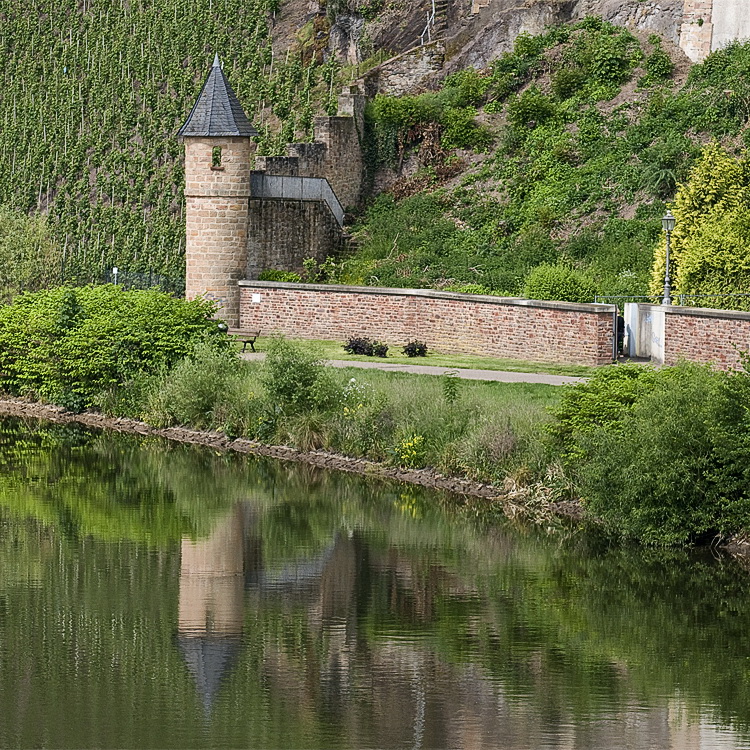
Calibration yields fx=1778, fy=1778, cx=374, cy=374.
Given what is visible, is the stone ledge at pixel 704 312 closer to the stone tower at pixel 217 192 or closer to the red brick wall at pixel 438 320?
the red brick wall at pixel 438 320

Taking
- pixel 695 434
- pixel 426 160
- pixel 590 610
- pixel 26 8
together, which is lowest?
pixel 590 610

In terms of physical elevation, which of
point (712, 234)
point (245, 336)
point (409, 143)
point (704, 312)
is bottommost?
point (245, 336)

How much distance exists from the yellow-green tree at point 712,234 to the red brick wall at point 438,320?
117 inches

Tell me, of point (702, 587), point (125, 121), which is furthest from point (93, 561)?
point (125, 121)

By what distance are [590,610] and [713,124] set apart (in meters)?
25.8

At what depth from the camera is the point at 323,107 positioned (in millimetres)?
54500

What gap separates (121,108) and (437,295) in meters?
24.0

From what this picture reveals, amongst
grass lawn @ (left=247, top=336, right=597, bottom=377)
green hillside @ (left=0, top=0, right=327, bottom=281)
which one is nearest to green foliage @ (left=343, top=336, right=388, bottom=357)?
grass lawn @ (left=247, top=336, right=597, bottom=377)

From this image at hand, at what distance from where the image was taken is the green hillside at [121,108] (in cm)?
5591

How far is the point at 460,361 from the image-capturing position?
125ft

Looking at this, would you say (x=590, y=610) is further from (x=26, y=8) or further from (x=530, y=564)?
(x=26, y=8)

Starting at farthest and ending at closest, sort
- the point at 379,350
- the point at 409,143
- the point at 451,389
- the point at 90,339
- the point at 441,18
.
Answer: the point at 441,18
the point at 409,143
the point at 379,350
the point at 90,339
the point at 451,389

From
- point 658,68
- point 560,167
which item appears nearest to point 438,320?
point 560,167

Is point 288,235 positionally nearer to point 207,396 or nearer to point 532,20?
point 532,20
